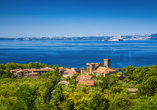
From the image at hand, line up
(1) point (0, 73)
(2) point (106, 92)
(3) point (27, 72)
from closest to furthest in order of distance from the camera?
(2) point (106, 92)
(1) point (0, 73)
(3) point (27, 72)

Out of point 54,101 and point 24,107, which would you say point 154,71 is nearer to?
point 54,101

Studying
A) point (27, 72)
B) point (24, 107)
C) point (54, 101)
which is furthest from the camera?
point (27, 72)

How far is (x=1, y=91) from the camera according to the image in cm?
1870

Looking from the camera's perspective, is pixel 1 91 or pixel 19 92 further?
pixel 1 91

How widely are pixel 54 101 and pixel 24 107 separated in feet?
11.7

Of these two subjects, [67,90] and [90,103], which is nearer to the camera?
[90,103]

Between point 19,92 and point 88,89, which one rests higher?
point 19,92

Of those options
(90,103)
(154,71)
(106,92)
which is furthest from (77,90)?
(154,71)

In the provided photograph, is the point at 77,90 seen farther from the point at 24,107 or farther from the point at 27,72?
the point at 27,72

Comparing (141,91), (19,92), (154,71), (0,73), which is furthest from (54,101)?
(0,73)

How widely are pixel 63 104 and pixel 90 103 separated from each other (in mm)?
3184

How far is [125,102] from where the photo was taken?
14.0 metres

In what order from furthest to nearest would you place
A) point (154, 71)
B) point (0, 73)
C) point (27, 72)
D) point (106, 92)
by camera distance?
point (27, 72) < point (0, 73) < point (154, 71) < point (106, 92)

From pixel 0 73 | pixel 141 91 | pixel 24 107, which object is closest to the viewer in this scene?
pixel 24 107
